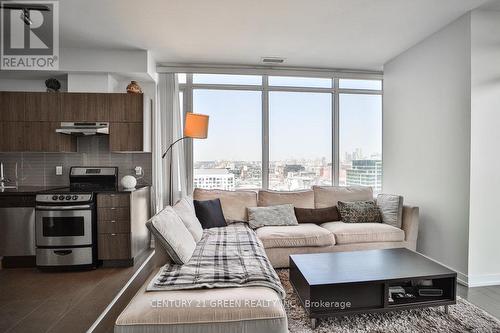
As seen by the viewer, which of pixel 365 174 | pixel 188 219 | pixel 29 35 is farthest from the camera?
pixel 365 174

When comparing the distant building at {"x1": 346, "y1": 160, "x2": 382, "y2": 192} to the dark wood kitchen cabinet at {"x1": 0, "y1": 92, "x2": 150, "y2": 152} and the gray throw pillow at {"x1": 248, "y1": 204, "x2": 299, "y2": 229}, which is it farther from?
the dark wood kitchen cabinet at {"x1": 0, "y1": 92, "x2": 150, "y2": 152}

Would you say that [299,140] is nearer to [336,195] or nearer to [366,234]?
[336,195]

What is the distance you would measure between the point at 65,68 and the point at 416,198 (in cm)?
495

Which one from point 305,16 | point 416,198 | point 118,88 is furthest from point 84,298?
point 416,198

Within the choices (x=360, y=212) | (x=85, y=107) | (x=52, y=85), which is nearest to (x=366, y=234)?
(x=360, y=212)

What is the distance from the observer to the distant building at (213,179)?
4168 mm

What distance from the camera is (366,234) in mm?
3197

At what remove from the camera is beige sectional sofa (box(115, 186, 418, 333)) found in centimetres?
145

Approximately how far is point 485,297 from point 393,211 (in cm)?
120

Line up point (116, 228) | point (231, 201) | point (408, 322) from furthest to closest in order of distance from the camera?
point (231, 201)
point (116, 228)
point (408, 322)

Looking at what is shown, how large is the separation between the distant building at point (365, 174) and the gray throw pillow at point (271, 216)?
146 cm

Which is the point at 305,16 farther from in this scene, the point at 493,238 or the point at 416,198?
the point at 493,238

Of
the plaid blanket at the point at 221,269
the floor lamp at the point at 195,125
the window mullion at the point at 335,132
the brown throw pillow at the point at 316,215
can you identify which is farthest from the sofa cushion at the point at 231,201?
the window mullion at the point at 335,132

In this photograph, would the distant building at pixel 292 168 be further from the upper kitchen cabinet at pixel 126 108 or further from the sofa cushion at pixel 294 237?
the upper kitchen cabinet at pixel 126 108
